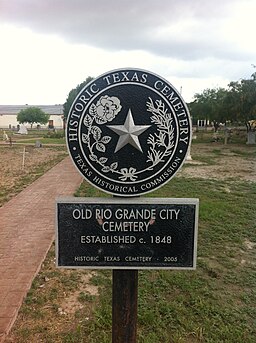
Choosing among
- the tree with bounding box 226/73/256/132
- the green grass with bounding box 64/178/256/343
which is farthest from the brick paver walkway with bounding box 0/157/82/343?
the tree with bounding box 226/73/256/132

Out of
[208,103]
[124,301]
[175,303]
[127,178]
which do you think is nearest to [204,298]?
[175,303]

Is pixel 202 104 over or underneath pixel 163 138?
over

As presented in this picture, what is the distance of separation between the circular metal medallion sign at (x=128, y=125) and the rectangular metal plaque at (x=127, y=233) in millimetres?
218

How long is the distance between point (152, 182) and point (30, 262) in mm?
2899

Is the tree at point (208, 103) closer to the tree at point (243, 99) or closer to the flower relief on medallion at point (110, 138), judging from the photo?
the tree at point (243, 99)

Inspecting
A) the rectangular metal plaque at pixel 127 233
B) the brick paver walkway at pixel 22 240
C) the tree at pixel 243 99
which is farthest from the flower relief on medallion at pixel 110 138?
the tree at pixel 243 99

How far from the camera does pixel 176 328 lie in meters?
3.07

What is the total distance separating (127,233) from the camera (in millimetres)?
2061

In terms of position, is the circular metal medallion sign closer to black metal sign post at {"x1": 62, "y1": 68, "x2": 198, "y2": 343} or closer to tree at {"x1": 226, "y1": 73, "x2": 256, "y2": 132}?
black metal sign post at {"x1": 62, "y1": 68, "x2": 198, "y2": 343}

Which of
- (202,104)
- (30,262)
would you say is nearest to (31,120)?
(202,104)

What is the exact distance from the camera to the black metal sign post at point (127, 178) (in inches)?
76.4

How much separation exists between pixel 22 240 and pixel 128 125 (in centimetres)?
380

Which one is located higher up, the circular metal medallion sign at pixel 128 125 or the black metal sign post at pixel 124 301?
the circular metal medallion sign at pixel 128 125

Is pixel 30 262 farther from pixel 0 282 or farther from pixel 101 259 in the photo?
pixel 101 259
